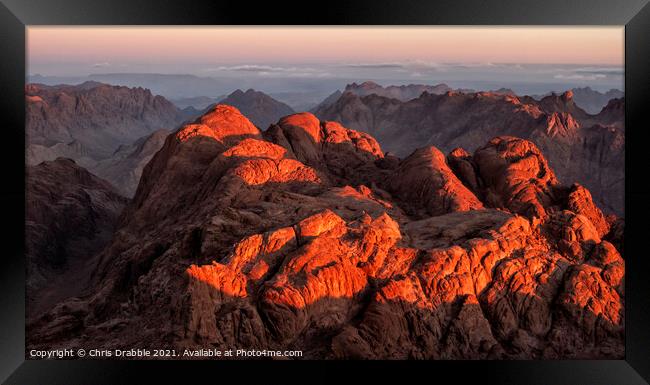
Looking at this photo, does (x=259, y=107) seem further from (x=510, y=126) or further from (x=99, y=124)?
(x=99, y=124)

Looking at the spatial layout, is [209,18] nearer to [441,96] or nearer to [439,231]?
[439,231]

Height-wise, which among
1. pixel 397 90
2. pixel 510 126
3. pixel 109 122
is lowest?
pixel 510 126

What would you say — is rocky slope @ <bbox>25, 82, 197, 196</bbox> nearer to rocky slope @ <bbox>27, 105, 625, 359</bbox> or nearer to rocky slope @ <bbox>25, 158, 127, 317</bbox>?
rocky slope @ <bbox>25, 158, 127, 317</bbox>

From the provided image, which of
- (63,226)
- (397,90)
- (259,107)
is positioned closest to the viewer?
(63,226)

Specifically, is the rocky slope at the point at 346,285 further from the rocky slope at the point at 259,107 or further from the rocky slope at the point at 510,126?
the rocky slope at the point at 259,107

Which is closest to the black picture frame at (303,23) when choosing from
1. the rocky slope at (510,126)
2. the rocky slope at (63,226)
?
the rocky slope at (63,226)

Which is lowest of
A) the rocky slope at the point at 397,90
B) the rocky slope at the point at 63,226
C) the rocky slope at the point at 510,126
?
the rocky slope at the point at 63,226

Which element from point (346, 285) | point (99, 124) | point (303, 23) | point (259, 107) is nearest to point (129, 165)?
point (259, 107)
